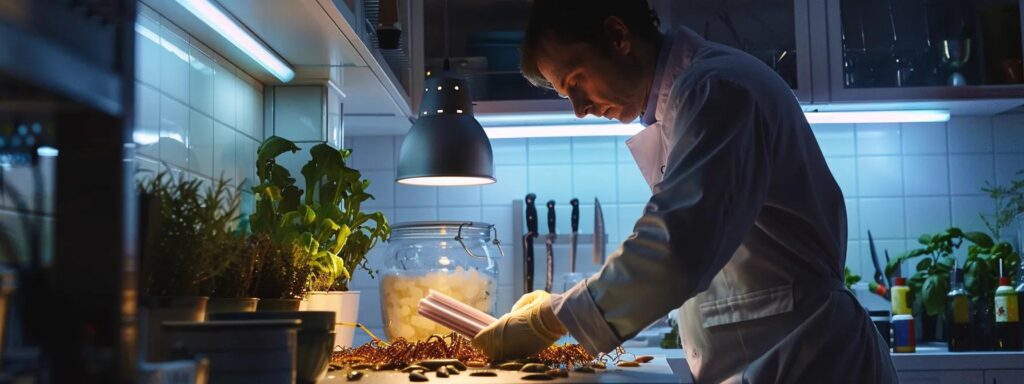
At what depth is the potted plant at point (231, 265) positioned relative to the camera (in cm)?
98

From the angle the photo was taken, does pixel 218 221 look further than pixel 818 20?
No

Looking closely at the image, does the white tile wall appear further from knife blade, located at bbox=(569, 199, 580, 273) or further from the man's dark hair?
knife blade, located at bbox=(569, 199, 580, 273)

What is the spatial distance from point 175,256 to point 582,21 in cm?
79

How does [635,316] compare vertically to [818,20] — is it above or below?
below

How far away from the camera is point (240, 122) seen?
6.73 ft

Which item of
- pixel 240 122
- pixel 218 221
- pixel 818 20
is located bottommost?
pixel 218 221

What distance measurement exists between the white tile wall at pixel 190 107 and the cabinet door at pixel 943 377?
1.60 meters

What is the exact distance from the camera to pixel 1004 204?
318 cm

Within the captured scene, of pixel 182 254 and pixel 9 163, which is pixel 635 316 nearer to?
pixel 182 254

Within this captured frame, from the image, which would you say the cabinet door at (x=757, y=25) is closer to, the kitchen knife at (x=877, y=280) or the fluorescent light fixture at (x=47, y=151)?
the kitchen knife at (x=877, y=280)

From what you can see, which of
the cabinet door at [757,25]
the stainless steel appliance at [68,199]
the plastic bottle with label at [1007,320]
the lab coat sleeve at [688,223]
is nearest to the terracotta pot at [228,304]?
the lab coat sleeve at [688,223]

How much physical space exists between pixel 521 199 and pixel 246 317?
7.75 feet

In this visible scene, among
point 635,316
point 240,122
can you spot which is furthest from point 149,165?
point 635,316

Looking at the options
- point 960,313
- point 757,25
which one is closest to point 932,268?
point 960,313
